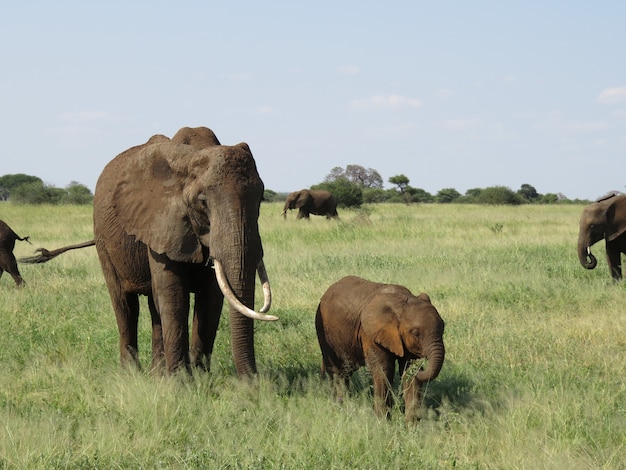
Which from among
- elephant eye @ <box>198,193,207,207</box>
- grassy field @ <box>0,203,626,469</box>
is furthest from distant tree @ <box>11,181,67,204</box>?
elephant eye @ <box>198,193,207,207</box>

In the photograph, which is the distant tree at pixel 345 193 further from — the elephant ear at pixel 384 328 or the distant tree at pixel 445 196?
the distant tree at pixel 445 196

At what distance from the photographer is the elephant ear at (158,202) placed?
6.15 m

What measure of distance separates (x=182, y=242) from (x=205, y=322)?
0.97m

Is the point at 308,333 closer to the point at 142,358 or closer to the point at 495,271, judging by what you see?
the point at 142,358

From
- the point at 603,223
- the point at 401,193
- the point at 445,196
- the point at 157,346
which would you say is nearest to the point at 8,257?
the point at 157,346

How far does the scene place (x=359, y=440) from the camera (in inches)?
206

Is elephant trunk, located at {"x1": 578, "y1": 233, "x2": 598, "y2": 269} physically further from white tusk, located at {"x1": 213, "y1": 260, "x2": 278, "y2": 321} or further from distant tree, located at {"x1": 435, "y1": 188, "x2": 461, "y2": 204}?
distant tree, located at {"x1": 435, "y1": 188, "x2": 461, "y2": 204}

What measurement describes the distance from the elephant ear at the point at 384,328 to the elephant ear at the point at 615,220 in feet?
28.0

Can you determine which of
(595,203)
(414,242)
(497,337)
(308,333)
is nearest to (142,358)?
(308,333)

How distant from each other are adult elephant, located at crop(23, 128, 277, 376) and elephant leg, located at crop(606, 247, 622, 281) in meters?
8.24

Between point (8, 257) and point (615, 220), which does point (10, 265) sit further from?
point (615, 220)

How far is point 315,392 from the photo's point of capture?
650cm

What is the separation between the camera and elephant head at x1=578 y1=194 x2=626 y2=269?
13492mm

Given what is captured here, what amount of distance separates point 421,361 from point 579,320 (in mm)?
4377
